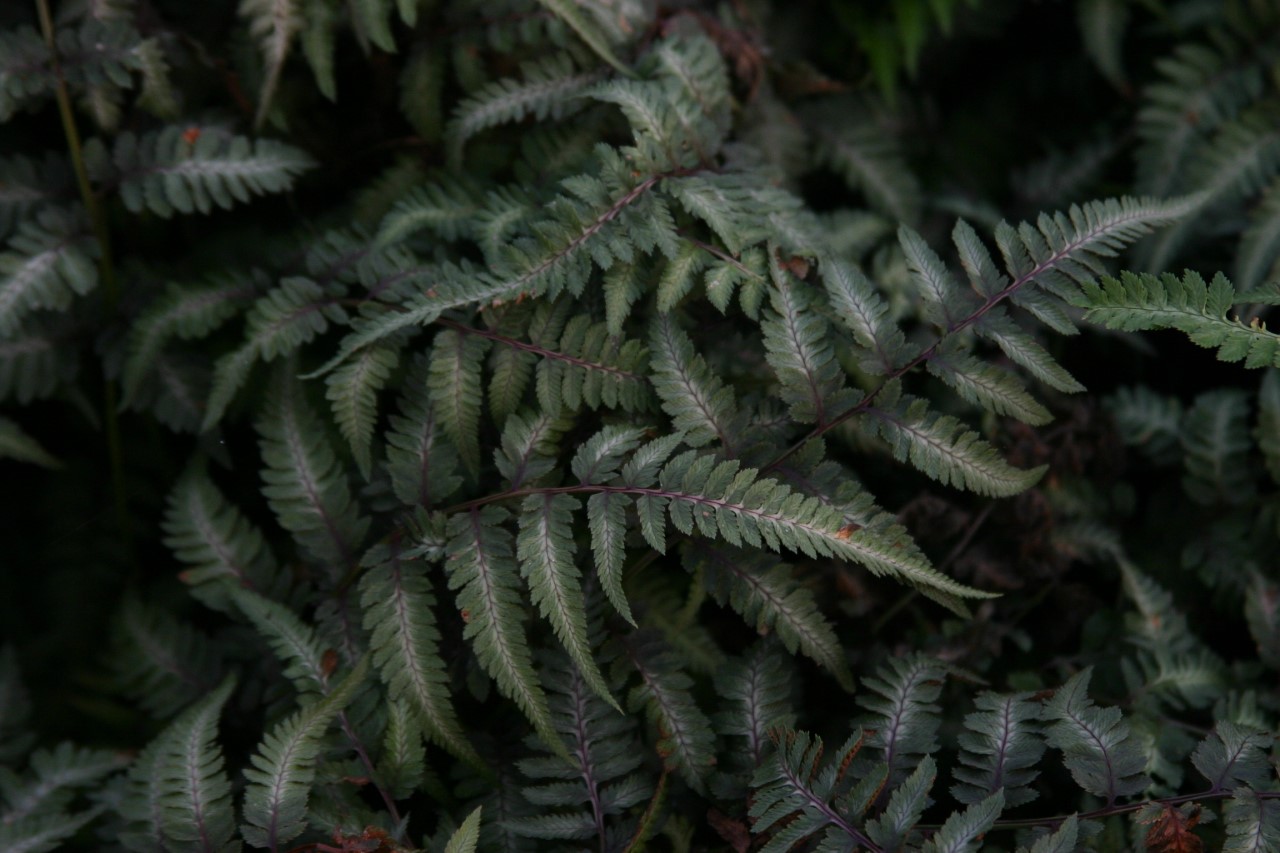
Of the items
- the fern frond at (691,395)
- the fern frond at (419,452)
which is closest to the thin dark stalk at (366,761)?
the fern frond at (419,452)

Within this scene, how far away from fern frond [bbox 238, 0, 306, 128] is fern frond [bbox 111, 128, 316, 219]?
1.6 inches

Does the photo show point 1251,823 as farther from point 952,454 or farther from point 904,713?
point 952,454

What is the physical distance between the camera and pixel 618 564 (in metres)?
1.82

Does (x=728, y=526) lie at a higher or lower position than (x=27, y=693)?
higher

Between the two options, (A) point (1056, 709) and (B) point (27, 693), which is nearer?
(A) point (1056, 709)

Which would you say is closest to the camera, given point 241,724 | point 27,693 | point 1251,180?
point 241,724

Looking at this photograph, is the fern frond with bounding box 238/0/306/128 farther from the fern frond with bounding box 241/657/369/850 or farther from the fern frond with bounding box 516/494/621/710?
the fern frond with bounding box 241/657/369/850

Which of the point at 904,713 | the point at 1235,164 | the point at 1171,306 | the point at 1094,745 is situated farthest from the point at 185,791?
the point at 1235,164

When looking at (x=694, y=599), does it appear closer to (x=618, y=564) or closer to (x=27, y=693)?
(x=618, y=564)

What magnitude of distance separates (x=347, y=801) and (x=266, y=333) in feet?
3.36

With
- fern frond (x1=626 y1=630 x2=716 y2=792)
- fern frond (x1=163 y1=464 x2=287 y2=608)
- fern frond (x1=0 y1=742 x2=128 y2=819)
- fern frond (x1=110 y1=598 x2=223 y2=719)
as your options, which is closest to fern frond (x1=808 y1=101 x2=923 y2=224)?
fern frond (x1=626 y1=630 x2=716 y2=792)

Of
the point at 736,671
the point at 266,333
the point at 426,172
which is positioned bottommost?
the point at 736,671

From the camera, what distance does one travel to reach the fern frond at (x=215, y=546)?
2289 millimetres

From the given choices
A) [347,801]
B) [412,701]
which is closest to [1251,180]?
[412,701]
